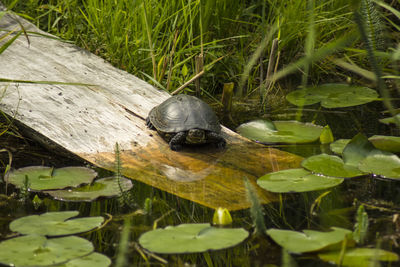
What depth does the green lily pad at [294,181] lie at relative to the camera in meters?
2.71

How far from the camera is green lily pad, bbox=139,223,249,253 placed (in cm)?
208

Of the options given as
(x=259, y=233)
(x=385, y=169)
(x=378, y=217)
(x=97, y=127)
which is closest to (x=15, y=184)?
(x=97, y=127)

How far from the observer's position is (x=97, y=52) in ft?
14.5

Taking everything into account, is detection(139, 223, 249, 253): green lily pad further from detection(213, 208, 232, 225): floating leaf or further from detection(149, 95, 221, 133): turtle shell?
detection(149, 95, 221, 133): turtle shell

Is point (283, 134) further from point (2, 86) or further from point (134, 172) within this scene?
point (2, 86)

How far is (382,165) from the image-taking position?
2.95 m

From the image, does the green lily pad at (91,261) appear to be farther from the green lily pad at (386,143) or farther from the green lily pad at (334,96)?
the green lily pad at (334,96)

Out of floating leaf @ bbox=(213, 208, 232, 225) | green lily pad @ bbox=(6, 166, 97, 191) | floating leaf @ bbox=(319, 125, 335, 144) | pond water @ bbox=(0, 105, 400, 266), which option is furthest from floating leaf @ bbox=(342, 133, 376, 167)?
green lily pad @ bbox=(6, 166, 97, 191)

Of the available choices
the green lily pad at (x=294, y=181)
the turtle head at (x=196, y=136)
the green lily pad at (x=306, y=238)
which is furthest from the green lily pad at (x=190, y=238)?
the turtle head at (x=196, y=136)

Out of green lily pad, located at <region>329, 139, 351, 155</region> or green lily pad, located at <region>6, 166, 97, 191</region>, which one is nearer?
green lily pad, located at <region>6, 166, 97, 191</region>

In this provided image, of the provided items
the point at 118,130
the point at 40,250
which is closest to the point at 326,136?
the point at 118,130

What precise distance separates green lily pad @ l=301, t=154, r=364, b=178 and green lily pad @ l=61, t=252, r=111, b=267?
137 centimetres

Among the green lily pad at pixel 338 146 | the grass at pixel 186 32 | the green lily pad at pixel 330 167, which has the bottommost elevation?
the green lily pad at pixel 330 167

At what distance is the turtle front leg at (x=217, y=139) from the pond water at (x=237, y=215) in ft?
1.99
